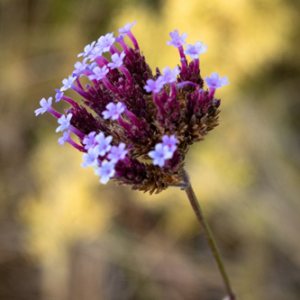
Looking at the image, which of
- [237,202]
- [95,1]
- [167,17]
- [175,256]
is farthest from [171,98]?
[95,1]

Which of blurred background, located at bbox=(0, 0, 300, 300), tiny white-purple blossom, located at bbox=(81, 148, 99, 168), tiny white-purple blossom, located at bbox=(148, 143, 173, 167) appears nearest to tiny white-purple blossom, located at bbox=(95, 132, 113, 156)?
tiny white-purple blossom, located at bbox=(81, 148, 99, 168)

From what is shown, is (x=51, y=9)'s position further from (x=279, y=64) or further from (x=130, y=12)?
(x=279, y=64)

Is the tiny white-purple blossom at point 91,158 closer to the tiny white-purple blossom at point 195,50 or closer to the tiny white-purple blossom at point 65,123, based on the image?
the tiny white-purple blossom at point 65,123

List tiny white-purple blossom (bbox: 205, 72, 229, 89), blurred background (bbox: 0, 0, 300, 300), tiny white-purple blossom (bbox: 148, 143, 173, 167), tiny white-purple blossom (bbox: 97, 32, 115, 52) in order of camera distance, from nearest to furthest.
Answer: tiny white-purple blossom (bbox: 148, 143, 173, 167) < tiny white-purple blossom (bbox: 205, 72, 229, 89) < tiny white-purple blossom (bbox: 97, 32, 115, 52) < blurred background (bbox: 0, 0, 300, 300)

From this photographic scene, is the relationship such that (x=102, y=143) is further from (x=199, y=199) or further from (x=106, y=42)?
(x=199, y=199)

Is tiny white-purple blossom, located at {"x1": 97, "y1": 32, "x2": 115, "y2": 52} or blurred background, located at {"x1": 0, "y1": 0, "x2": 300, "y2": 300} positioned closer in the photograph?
tiny white-purple blossom, located at {"x1": 97, "y1": 32, "x2": 115, "y2": 52}

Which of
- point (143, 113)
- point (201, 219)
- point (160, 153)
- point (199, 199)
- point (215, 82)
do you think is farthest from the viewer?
point (199, 199)

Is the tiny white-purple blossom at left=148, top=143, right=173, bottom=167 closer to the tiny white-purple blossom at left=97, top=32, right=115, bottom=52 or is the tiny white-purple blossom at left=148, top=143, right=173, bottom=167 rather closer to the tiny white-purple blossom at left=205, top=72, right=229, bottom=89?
the tiny white-purple blossom at left=205, top=72, right=229, bottom=89

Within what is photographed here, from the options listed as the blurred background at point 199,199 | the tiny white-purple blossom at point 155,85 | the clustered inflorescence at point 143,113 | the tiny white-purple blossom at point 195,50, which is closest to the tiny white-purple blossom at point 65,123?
the clustered inflorescence at point 143,113

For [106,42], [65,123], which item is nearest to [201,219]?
[65,123]
